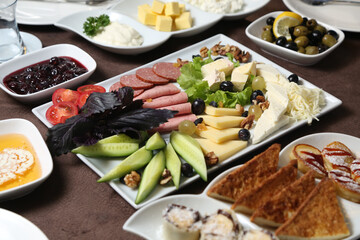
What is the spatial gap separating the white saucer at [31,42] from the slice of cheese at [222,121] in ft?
4.83

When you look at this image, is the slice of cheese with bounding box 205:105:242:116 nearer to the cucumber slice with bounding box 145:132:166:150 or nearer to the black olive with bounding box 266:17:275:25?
the cucumber slice with bounding box 145:132:166:150

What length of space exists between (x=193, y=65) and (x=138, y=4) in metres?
1.04

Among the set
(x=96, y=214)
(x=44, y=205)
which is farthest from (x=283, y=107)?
(x=44, y=205)

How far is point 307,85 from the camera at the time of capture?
9.42ft

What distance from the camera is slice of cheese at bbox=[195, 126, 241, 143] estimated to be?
92.0 inches

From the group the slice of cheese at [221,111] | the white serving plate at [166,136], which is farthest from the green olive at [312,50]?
the slice of cheese at [221,111]

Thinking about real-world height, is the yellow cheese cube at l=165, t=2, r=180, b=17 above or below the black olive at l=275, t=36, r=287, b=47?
above

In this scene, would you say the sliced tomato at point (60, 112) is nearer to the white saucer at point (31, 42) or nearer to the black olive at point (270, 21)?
the white saucer at point (31, 42)

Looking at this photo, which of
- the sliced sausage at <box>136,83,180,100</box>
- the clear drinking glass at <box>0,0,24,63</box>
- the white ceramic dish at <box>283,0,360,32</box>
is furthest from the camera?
the white ceramic dish at <box>283,0,360,32</box>

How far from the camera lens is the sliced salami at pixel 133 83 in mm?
2733

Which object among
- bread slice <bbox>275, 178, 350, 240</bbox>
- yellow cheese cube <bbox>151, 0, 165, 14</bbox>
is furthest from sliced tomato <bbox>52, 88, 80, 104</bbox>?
bread slice <bbox>275, 178, 350, 240</bbox>

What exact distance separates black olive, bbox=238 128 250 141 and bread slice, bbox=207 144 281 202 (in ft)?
0.78

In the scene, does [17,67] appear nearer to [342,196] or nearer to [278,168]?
[278,168]

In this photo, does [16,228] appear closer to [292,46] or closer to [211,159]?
[211,159]
